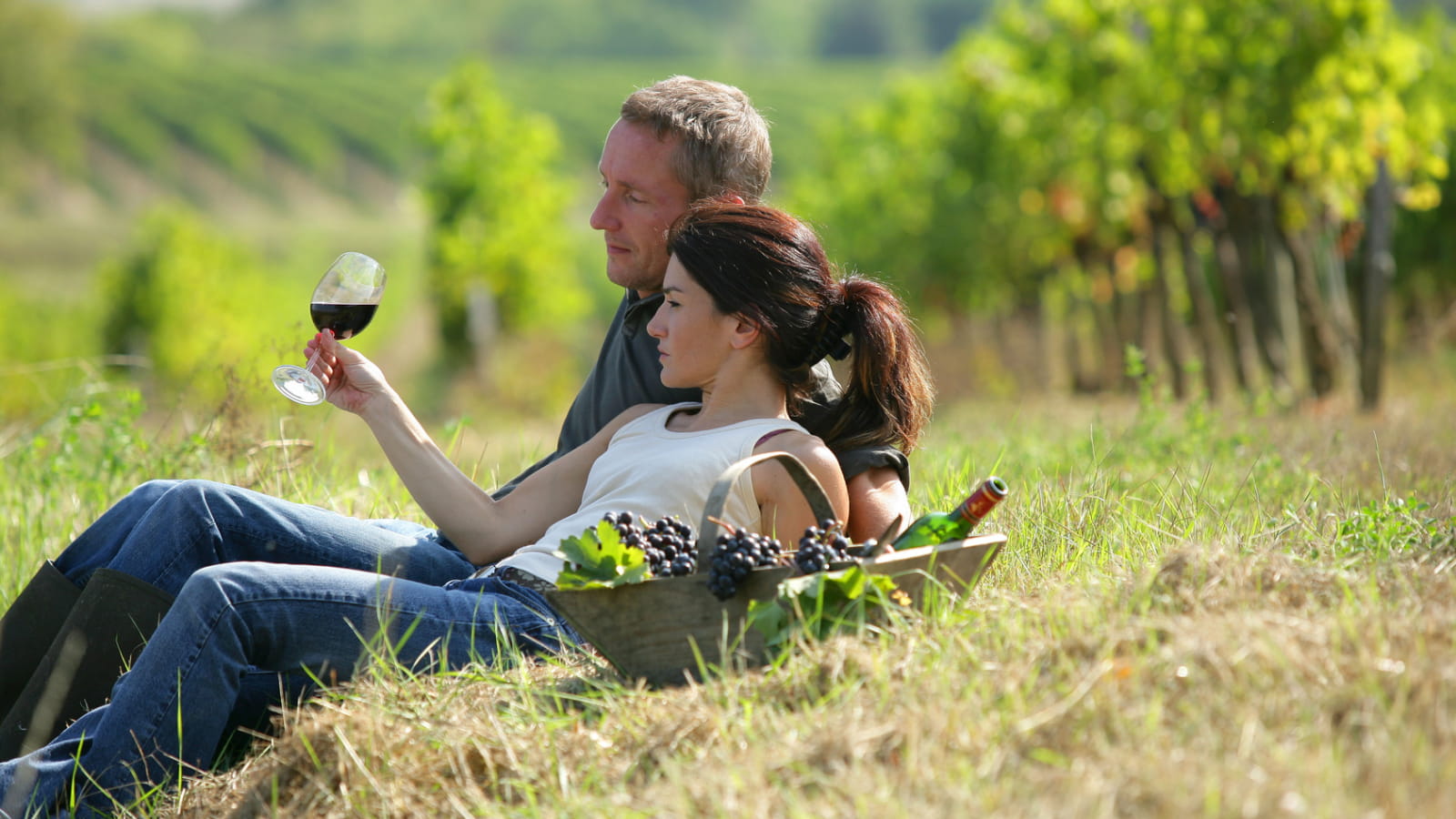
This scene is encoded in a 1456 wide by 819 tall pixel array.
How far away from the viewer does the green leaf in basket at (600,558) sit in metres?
2.36

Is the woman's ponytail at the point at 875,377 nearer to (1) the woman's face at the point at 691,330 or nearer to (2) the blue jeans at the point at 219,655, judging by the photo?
(1) the woman's face at the point at 691,330

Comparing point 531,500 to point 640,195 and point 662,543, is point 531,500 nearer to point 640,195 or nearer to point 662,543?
point 662,543

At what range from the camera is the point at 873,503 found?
2865 millimetres

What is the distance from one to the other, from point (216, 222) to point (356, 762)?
5542cm

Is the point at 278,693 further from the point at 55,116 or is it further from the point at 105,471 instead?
the point at 55,116

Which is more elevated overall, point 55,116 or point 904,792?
point 55,116

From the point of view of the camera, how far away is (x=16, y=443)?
5.38m

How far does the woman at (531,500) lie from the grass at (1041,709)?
121 millimetres

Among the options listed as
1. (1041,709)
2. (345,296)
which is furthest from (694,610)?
(345,296)

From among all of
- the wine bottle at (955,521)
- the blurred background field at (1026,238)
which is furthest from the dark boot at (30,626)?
the wine bottle at (955,521)

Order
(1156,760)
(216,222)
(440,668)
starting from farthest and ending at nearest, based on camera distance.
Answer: (216,222), (440,668), (1156,760)

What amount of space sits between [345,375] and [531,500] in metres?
0.53

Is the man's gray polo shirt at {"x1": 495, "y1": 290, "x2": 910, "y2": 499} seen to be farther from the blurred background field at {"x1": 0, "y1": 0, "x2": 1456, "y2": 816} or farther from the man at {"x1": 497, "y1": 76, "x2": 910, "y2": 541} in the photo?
the blurred background field at {"x1": 0, "y1": 0, "x2": 1456, "y2": 816}

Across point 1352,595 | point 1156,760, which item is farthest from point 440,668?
point 1352,595
